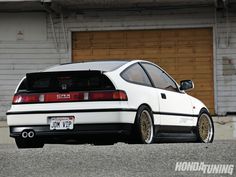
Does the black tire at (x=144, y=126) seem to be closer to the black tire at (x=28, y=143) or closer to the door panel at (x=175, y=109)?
the door panel at (x=175, y=109)

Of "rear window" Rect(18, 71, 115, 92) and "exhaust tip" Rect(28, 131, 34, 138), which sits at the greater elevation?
"rear window" Rect(18, 71, 115, 92)

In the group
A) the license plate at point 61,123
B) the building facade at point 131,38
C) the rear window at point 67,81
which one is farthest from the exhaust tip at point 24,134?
the building facade at point 131,38

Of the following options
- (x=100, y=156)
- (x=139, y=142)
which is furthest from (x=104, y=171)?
(x=139, y=142)

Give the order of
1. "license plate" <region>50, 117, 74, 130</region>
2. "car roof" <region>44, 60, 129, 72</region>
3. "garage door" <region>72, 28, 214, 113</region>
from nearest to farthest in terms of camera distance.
Result: "license plate" <region>50, 117, 74, 130</region> < "car roof" <region>44, 60, 129, 72</region> < "garage door" <region>72, 28, 214, 113</region>

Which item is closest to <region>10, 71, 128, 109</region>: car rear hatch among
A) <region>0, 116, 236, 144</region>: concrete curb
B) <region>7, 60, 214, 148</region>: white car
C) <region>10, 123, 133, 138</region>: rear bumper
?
<region>7, 60, 214, 148</region>: white car

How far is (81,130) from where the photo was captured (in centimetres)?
983

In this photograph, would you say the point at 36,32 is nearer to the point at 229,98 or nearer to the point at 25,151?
the point at 229,98

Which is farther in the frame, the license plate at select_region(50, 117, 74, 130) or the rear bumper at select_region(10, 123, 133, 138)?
the license plate at select_region(50, 117, 74, 130)

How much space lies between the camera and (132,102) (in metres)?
9.91

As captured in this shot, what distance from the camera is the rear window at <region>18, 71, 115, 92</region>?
9.92 m

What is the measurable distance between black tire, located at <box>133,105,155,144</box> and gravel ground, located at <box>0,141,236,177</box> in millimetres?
1126

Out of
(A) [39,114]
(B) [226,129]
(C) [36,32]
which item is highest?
(C) [36,32]

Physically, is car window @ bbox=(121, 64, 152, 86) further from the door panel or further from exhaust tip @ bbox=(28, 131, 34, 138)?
exhaust tip @ bbox=(28, 131, 34, 138)

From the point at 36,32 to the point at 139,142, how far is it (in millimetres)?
11420
